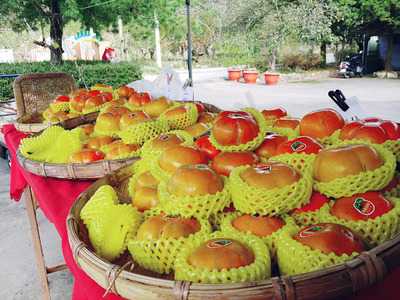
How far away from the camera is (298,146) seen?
Answer: 1.10 meters

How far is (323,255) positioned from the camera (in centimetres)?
73

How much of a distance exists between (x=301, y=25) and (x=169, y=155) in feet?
55.7

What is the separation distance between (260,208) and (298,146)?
10.5 inches

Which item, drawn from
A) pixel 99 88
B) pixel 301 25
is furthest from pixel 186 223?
pixel 301 25

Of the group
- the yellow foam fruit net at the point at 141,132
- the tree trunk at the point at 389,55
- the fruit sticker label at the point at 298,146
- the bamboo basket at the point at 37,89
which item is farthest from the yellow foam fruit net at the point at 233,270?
the tree trunk at the point at 389,55

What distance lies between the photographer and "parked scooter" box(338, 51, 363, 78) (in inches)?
641

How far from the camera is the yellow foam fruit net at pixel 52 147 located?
174 cm

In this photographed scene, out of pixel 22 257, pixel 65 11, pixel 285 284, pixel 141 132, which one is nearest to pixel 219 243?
pixel 285 284

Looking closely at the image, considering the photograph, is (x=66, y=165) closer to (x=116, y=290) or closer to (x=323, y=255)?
(x=116, y=290)

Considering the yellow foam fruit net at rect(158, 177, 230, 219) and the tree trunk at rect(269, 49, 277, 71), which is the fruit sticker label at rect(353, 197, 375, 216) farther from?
the tree trunk at rect(269, 49, 277, 71)

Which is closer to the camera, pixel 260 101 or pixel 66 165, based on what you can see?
pixel 66 165

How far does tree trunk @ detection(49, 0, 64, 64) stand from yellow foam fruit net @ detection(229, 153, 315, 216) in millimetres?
9835

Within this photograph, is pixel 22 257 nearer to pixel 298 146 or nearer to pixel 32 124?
pixel 32 124

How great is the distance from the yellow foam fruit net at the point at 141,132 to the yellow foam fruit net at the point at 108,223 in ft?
1.92
